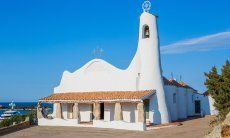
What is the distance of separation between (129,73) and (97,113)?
441 cm

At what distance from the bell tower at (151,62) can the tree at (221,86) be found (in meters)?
6.07

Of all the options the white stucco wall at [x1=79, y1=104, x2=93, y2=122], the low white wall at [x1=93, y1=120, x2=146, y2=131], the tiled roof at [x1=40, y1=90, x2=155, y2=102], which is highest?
the tiled roof at [x1=40, y1=90, x2=155, y2=102]

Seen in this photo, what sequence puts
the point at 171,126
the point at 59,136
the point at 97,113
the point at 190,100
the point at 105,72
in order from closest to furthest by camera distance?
the point at 59,136, the point at 171,126, the point at 97,113, the point at 105,72, the point at 190,100

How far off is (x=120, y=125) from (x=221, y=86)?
8529 mm

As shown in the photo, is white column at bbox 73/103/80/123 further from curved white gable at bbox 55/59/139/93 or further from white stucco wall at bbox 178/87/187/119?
white stucco wall at bbox 178/87/187/119

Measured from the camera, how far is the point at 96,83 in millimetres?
31203

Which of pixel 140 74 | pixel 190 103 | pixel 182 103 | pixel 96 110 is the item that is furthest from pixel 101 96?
pixel 190 103

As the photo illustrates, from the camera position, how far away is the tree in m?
21.2

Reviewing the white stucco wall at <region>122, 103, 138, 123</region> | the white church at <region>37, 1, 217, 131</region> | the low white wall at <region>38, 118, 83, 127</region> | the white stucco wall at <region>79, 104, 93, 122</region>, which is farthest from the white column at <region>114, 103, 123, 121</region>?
the white stucco wall at <region>79, 104, 93, 122</region>

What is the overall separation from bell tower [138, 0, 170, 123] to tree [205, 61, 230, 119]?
19.9 feet

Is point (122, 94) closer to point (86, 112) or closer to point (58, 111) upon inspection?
point (86, 112)

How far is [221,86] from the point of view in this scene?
21594 mm

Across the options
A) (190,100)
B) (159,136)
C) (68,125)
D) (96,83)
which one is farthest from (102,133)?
(190,100)

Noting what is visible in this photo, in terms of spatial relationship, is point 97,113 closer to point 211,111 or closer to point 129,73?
point 129,73
